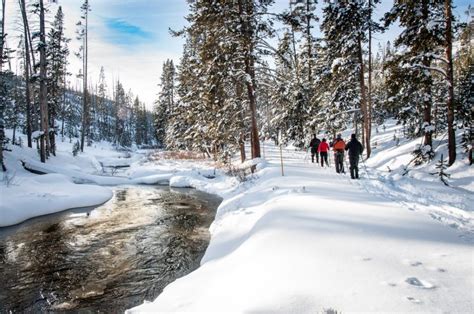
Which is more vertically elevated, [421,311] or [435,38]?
[435,38]

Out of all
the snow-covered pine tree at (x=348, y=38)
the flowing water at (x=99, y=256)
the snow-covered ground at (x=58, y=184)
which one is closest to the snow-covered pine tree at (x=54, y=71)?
the snow-covered ground at (x=58, y=184)

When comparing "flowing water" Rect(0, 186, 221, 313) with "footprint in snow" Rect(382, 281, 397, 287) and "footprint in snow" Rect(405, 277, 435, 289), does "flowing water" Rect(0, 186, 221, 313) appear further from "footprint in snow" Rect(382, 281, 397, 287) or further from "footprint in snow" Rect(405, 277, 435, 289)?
"footprint in snow" Rect(405, 277, 435, 289)

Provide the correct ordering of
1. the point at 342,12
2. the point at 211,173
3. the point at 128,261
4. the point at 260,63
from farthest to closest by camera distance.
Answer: the point at 211,173 < the point at 342,12 < the point at 260,63 < the point at 128,261

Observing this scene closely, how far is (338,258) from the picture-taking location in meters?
5.27

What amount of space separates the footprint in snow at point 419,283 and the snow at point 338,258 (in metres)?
0.01

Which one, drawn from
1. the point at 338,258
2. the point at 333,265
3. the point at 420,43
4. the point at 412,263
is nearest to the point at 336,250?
the point at 338,258

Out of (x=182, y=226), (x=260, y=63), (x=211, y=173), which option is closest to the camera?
(x=182, y=226)

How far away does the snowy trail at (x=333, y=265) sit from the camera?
396 centimetres

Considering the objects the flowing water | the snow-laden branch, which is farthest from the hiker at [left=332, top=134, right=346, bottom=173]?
the flowing water

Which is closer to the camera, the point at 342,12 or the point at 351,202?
the point at 351,202

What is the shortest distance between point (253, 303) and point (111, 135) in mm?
98239

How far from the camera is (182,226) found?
11938mm

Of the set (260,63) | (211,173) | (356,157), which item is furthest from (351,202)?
(211,173)

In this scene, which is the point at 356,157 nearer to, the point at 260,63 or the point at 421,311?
the point at 260,63
